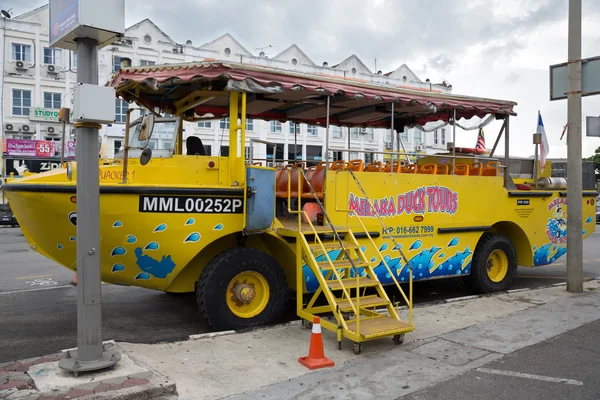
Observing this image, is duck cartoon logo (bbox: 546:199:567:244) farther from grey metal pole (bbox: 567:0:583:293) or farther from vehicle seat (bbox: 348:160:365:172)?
vehicle seat (bbox: 348:160:365:172)

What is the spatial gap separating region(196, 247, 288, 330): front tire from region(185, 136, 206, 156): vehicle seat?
1.45m

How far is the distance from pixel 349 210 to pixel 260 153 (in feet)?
88.9

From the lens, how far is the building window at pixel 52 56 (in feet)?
106

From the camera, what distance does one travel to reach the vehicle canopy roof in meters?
6.38

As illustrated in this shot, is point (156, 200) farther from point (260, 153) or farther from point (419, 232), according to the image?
point (260, 153)

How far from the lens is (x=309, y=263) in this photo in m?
6.27

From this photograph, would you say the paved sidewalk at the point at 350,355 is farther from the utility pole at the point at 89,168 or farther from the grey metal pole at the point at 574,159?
the grey metal pole at the point at 574,159

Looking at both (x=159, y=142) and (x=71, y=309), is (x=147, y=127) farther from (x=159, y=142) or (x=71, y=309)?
(x=71, y=309)

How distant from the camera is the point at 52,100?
108ft

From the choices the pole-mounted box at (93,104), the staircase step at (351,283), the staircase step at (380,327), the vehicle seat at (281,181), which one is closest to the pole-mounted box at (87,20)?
the pole-mounted box at (93,104)

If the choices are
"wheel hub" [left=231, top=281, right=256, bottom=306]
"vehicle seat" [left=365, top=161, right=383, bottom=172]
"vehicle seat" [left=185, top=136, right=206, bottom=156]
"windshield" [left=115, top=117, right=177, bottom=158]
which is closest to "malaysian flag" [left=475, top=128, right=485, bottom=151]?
"vehicle seat" [left=365, top=161, right=383, bottom=172]

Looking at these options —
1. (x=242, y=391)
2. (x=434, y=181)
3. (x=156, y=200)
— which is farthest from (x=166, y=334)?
(x=434, y=181)

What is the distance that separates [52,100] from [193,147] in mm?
29863

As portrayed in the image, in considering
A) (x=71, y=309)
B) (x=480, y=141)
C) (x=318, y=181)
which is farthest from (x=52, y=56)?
(x=318, y=181)
